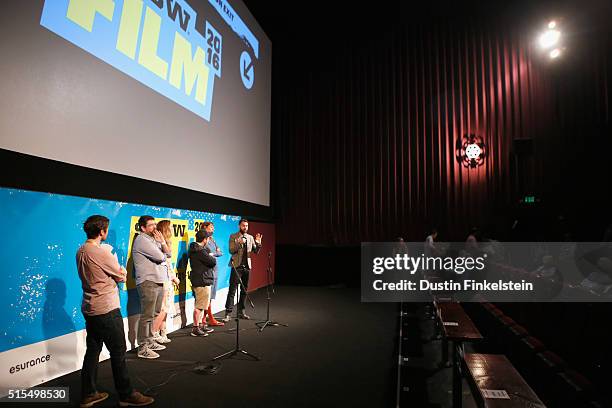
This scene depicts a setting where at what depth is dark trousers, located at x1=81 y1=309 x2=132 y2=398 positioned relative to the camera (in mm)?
2275

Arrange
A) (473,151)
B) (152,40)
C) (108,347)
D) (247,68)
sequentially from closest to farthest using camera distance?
(108,347)
(152,40)
(247,68)
(473,151)

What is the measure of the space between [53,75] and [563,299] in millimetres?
4247

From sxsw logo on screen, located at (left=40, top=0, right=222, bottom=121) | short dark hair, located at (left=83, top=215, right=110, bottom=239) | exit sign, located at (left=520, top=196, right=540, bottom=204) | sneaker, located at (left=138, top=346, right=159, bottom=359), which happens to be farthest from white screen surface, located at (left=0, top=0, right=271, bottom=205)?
exit sign, located at (left=520, top=196, right=540, bottom=204)

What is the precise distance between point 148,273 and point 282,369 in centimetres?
149

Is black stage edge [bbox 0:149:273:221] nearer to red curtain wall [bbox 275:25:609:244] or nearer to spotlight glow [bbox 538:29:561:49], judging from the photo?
red curtain wall [bbox 275:25:609:244]

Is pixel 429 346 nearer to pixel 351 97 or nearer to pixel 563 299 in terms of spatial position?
pixel 563 299

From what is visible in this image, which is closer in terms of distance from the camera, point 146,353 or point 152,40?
point 146,353

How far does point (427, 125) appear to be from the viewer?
795cm

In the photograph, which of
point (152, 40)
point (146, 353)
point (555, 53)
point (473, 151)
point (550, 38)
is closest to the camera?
point (146, 353)

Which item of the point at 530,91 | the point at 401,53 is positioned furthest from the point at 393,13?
the point at 530,91

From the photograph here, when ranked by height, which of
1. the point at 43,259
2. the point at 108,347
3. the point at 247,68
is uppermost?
the point at 247,68

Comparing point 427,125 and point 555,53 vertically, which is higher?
point 555,53

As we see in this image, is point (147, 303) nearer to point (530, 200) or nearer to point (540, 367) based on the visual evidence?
point (540, 367)

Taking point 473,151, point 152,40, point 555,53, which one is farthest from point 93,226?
point 555,53
